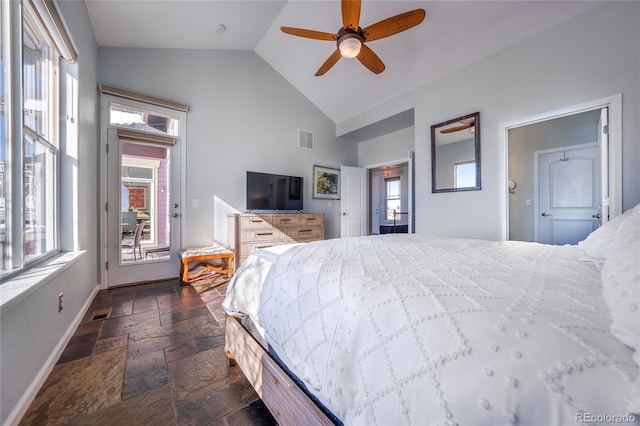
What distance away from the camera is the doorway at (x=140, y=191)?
2.96m

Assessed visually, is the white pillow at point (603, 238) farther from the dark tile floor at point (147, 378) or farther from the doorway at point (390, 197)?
the doorway at point (390, 197)

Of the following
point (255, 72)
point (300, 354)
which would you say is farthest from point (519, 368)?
point (255, 72)

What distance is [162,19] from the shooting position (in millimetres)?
2854

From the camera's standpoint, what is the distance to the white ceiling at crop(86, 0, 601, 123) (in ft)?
8.27

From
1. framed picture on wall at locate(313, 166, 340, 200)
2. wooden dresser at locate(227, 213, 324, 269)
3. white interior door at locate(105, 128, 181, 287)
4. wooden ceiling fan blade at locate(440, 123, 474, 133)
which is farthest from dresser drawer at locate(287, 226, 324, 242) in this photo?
wooden ceiling fan blade at locate(440, 123, 474, 133)

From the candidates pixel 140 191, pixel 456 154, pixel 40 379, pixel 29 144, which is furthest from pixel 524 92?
pixel 140 191

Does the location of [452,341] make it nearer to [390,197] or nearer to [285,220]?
[285,220]

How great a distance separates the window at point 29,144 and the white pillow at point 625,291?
2324mm

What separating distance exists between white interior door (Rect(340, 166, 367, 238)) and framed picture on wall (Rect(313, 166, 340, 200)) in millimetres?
116

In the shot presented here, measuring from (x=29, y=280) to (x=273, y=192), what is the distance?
3.00 meters

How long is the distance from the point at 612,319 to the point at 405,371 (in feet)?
1.42

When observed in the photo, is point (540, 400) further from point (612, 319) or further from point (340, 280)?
point (340, 280)

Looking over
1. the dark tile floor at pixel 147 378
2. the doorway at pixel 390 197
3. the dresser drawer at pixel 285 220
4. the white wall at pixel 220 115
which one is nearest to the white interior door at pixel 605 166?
the dark tile floor at pixel 147 378

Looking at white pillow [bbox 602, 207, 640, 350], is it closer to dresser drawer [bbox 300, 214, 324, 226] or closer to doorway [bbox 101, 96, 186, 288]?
dresser drawer [bbox 300, 214, 324, 226]
